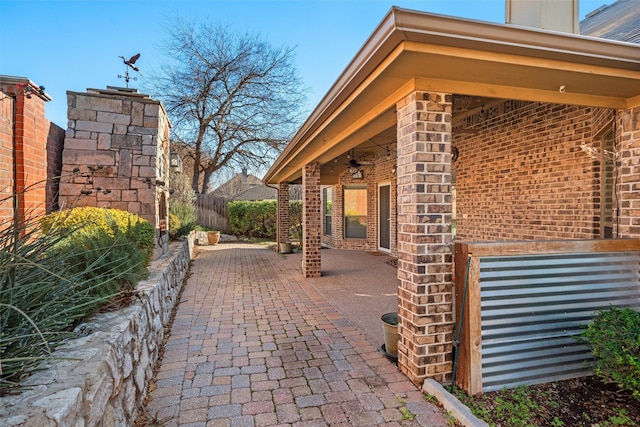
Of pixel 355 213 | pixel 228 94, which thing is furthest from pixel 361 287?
pixel 228 94

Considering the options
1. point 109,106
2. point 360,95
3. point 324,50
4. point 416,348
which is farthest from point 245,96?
point 416,348

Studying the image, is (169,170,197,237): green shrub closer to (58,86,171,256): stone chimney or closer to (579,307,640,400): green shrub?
(58,86,171,256): stone chimney

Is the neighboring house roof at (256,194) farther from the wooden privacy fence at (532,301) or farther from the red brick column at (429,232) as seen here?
the wooden privacy fence at (532,301)

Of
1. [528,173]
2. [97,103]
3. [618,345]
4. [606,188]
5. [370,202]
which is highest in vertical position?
[97,103]

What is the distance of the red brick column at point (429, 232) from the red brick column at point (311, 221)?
4.37 meters

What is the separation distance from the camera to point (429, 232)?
2.73 metres

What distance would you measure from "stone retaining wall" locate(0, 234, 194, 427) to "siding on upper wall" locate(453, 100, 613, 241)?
474 cm

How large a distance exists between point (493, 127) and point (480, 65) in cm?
345

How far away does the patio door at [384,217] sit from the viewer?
9.77 m

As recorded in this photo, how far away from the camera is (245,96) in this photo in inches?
690

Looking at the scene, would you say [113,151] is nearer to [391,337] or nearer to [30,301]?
[30,301]

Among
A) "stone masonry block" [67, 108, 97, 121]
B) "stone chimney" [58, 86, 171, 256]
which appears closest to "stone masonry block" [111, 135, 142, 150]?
"stone chimney" [58, 86, 171, 256]

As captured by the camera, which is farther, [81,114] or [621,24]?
[81,114]

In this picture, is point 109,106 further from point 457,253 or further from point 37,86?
point 457,253
